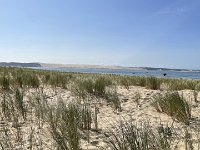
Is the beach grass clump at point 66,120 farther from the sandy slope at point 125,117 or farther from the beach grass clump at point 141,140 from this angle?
the beach grass clump at point 141,140

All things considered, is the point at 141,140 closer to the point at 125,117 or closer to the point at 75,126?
the point at 75,126

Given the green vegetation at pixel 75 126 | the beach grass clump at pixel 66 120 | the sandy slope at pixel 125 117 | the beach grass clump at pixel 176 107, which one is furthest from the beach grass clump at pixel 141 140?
the beach grass clump at pixel 176 107

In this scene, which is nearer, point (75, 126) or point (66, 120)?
point (75, 126)

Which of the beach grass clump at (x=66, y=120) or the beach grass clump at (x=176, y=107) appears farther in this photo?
the beach grass clump at (x=176, y=107)

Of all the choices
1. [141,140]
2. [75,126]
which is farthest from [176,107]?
[141,140]

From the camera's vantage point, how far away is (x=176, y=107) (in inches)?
225

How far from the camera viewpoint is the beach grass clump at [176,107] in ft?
18.0

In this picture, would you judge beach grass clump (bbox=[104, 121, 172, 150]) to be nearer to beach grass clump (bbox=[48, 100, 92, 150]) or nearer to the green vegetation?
the green vegetation

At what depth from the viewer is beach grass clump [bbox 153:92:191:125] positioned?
5480 millimetres

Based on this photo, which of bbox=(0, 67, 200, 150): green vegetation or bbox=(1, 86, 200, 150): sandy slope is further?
bbox=(1, 86, 200, 150): sandy slope

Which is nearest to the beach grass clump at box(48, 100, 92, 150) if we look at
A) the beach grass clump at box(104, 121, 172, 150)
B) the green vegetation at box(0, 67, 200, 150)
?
the green vegetation at box(0, 67, 200, 150)

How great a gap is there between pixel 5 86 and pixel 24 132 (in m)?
4.72

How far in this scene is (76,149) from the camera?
3.11 metres

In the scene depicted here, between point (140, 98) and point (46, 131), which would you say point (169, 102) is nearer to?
point (140, 98)
